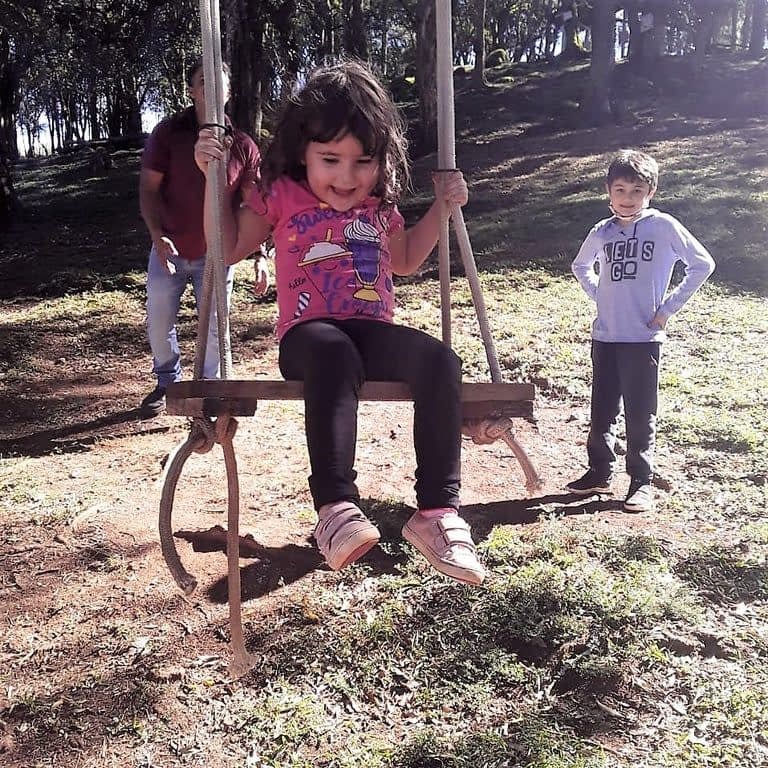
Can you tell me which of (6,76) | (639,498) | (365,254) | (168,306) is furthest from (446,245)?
(6,76)

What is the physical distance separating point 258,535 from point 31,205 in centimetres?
1278

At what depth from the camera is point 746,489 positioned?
12.1ft

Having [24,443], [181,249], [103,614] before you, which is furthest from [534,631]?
[24,443]

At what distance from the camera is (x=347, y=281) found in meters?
2.45

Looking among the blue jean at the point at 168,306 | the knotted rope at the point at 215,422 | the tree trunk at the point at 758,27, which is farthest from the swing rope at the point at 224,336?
the tree trunk at the point at 758,27

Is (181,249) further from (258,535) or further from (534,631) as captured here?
(534,631)

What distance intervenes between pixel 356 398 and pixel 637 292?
1.82 m

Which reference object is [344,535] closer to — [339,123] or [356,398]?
[356,398]

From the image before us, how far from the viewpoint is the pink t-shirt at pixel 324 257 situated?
2.43 m

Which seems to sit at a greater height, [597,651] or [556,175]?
[556,175]

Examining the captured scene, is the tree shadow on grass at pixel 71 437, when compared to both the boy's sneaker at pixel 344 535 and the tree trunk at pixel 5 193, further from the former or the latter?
the tree trunk at pixel 5 193

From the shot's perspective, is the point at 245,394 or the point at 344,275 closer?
the point at 245,394

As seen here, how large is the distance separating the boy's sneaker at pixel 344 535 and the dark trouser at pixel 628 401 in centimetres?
194

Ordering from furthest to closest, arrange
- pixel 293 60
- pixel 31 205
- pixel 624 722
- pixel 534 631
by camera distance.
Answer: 1. pixel 31 205
2. pixel 293 60
3. pixel 534 631
4. pixel 624 722
